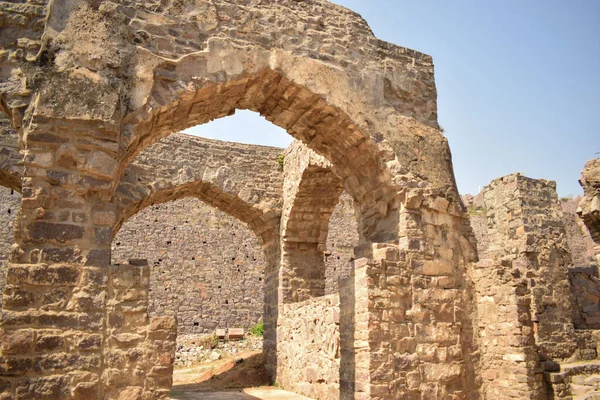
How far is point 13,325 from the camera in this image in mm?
4121

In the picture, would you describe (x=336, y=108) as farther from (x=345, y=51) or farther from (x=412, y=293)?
(x=412, y=293)

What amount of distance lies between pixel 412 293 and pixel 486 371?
1424mm

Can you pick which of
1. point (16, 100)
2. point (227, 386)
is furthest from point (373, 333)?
point (227, 386)

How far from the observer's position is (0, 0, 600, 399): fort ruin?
4375 millimetres

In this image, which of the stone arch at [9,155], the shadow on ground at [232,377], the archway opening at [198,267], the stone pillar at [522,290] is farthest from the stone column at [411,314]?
the archway opening at [198,267]

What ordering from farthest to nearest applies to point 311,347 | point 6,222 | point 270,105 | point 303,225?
point 6,222 → point 303,225 → point 311,347 → point 270,105

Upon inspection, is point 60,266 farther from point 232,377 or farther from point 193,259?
point 193,259

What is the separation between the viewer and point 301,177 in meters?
9.77

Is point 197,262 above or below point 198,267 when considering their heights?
above

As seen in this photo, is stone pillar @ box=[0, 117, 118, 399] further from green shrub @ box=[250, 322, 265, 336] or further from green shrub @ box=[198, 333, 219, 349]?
green shrub @ box=[250, 322, 265, 336]

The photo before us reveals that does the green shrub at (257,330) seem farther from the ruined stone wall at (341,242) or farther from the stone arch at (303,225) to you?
the stone arch at (303,225)

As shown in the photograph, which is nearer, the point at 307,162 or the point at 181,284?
the point at 307,162

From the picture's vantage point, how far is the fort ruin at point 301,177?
4.38 metres

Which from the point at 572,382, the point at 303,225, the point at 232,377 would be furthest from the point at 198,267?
the point at 572,382
